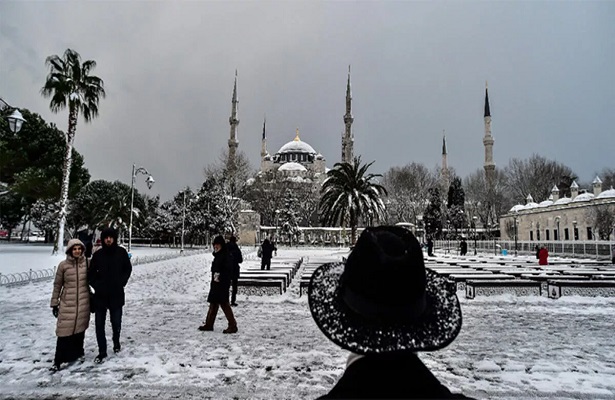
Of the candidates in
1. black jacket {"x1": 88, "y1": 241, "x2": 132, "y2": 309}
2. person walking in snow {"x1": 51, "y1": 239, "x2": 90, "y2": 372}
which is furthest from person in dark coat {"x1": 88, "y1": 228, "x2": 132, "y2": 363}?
person walking in snow {"x1": 51, "y1": 239, "x2": 90, "y2": 372}

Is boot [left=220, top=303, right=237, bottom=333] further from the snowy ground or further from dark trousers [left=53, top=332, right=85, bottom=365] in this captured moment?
dark trousers [left=53, top=332, right=85, bottom=365]

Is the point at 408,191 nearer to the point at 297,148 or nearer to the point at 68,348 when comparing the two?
the point at 297,148

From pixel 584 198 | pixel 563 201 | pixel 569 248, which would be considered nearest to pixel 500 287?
pixel 569 248

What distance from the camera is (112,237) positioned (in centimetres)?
541

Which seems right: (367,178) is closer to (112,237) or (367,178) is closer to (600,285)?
(600,285)

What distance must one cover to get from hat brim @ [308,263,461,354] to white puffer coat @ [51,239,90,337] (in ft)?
15.0

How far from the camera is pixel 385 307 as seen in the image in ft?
3.82

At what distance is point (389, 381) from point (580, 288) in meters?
12.0

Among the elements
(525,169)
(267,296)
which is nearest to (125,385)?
A: (267,296)

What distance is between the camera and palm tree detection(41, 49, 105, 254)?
21578 millimetres

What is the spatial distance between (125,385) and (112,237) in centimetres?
191

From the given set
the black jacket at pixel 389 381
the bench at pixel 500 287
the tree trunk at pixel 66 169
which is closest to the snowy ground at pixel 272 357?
the bench at pixel 500 287

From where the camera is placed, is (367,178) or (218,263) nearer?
(218,263)

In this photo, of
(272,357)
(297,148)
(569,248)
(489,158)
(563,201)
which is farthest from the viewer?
(297,148)
